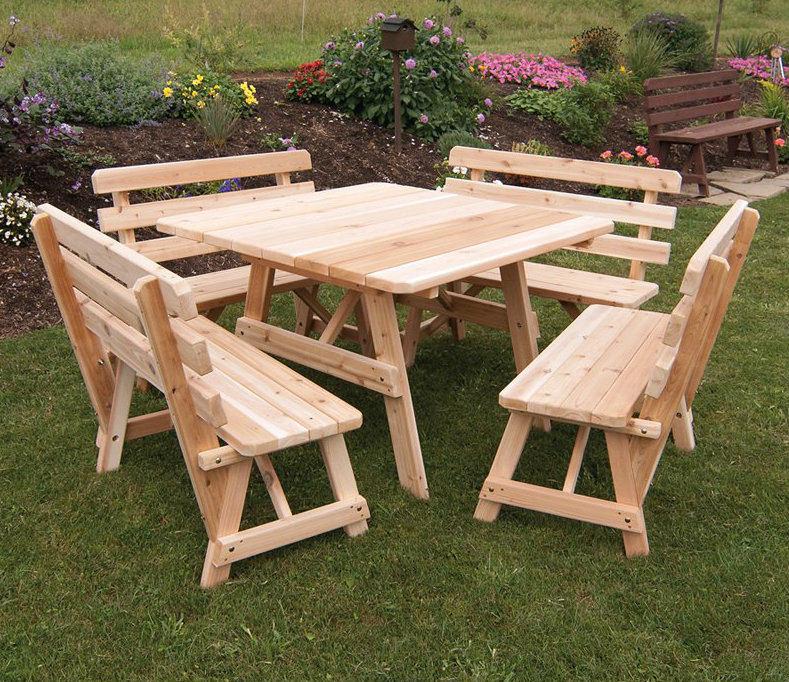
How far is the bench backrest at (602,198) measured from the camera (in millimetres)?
4211

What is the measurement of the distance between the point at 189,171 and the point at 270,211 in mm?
771

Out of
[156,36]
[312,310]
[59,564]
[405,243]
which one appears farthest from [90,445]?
[156,36]

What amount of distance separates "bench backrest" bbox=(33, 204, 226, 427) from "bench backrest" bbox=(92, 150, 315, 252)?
2.80 feet

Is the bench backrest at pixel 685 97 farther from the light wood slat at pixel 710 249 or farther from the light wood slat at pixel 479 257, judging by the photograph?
the light wood slat at pixel 710 249

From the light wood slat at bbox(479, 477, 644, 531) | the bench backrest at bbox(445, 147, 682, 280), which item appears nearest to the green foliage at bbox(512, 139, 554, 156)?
the bench backrest at bbox(445, 147, 682, 280)

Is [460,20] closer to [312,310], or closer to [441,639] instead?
[312,310]

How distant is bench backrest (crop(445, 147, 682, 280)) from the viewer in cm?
421

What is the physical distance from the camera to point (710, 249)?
2613 mm

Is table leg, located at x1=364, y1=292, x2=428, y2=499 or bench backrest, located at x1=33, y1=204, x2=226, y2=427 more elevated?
bench backrest, located at x1=33, y1=204, x2=226, y2=427

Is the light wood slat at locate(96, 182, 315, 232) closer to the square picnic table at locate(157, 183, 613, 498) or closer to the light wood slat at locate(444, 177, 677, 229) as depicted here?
the square picnic table at locate(157, 183, 613, 498)

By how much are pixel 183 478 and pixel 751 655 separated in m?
2.15

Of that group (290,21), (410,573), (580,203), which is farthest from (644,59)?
(410,573)

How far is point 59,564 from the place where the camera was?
2.94 metres

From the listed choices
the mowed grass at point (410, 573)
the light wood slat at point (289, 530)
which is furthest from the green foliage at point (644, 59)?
the light wood slat at point (289, 530)
